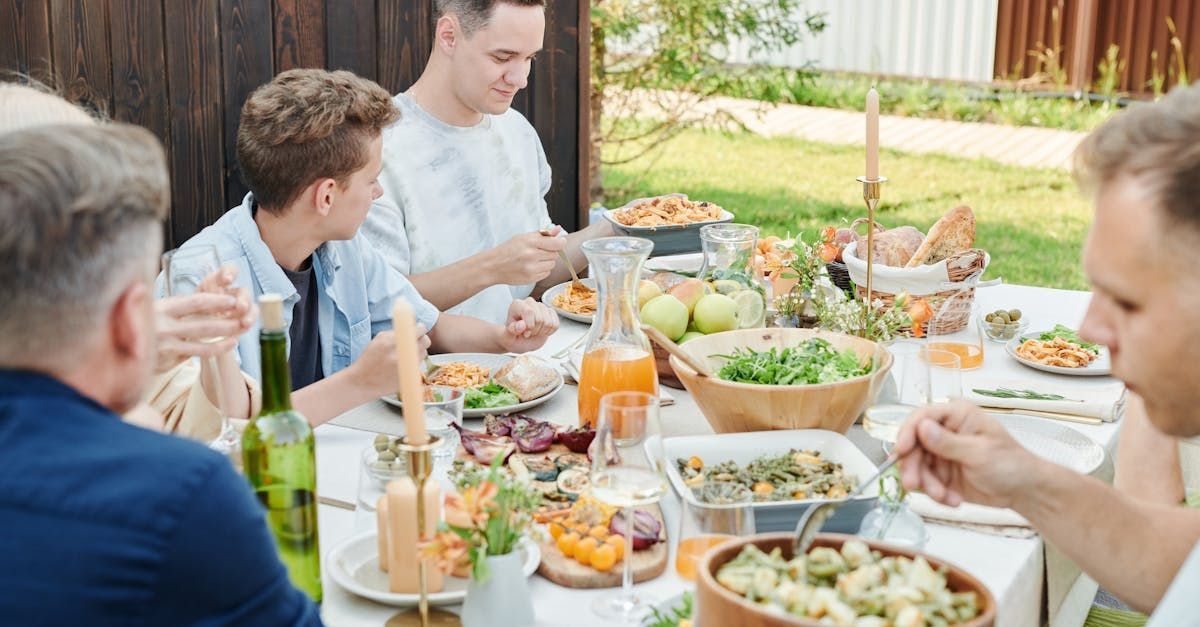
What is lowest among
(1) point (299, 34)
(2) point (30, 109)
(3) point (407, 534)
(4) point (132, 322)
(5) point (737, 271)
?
(3) point (407, 534)

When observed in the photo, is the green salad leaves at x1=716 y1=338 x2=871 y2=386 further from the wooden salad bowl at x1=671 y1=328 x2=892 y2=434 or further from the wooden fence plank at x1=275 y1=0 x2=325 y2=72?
the wooden fence plank at x1=275 y1=0 x2=325 y2=72

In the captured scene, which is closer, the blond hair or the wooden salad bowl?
the blond hair

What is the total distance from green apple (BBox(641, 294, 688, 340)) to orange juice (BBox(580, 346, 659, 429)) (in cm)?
35

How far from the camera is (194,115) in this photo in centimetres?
353

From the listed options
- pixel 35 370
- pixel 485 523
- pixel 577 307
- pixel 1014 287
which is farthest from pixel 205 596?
pixel 1014 287

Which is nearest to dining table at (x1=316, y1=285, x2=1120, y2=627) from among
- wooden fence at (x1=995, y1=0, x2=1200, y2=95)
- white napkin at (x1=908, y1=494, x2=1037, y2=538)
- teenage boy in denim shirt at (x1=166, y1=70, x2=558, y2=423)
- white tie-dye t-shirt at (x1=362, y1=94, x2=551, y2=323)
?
white napkin at (x1=908, y1=494, x2=1037, y2=538)

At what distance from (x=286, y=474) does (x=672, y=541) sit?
0.62m

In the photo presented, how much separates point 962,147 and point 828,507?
29.0 feet

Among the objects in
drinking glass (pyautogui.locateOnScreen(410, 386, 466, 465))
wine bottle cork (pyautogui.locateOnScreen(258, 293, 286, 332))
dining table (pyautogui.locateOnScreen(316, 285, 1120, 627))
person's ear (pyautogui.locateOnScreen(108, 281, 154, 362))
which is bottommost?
dining table (pyautogui.locateOnScreen(316, 285, 1120, 627))

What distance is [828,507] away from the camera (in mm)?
1665

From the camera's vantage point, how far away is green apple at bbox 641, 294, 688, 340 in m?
2.78

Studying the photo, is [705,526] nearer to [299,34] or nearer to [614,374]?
[614,374]

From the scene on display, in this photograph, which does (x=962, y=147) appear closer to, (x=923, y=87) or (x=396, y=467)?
(x=923, y=87)

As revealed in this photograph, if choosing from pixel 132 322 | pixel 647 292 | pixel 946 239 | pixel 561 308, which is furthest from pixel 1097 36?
pixel 132 322
